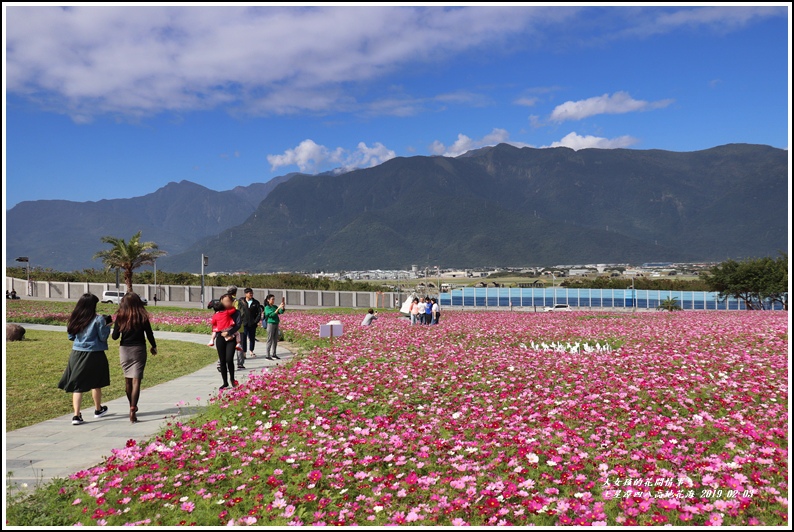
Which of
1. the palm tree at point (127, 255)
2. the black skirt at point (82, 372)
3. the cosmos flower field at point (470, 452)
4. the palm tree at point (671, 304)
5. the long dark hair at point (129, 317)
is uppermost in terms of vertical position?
the palm tree at point (127, 255)

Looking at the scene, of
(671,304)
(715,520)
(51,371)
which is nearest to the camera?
(715,520)

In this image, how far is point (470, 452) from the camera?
7.47 metres

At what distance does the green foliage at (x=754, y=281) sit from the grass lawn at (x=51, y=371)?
63.8 metres

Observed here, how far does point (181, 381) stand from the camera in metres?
14.6

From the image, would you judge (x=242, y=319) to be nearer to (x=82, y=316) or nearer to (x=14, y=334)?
(x=82, y=316)

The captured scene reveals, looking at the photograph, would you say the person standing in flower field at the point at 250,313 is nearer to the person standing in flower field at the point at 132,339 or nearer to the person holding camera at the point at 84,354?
the person standing in flower field at the point at 132,339

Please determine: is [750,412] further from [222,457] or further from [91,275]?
[91,275]

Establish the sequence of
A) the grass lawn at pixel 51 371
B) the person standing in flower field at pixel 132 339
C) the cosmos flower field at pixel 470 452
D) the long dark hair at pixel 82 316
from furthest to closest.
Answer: the grass lawn at pixel 51 371
the person standing in flower field at pixel 132 339
the long dark hair at pixel 82 316
the cosmos flower field at pixel 470 452

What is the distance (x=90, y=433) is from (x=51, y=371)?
297 inches

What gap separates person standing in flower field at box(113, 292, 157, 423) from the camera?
10398 mm

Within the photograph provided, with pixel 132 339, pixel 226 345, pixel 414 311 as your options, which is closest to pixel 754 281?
pixel 414 311

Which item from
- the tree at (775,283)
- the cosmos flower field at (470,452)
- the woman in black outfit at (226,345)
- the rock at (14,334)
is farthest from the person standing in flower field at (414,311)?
the tree at (775,283)

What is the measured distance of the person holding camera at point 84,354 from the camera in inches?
397

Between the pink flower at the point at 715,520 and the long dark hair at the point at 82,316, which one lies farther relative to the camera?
the long dark hair at the point at 82,316
